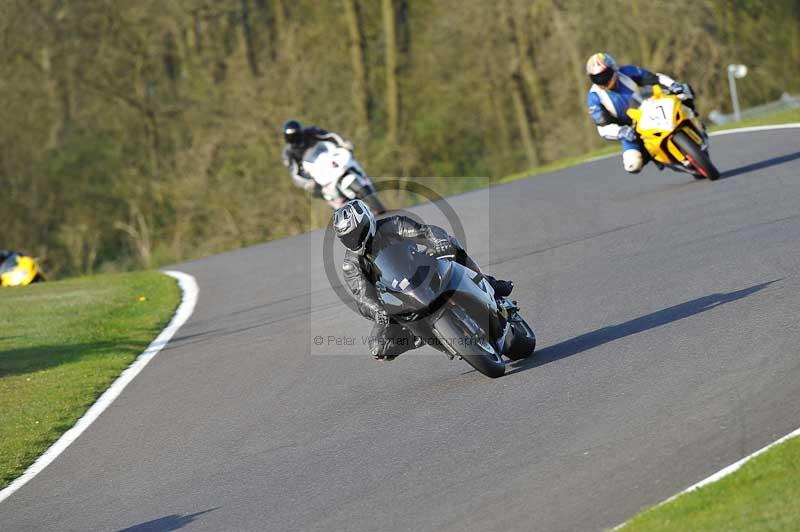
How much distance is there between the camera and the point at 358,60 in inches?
1585

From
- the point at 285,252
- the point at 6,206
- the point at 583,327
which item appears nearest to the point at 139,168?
the point at 6,206

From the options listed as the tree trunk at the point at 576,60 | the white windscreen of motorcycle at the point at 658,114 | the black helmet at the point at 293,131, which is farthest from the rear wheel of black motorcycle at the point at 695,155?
the tree trunk at the point at 576,60

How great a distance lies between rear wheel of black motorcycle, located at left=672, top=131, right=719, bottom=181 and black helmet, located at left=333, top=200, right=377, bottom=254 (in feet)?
23.3

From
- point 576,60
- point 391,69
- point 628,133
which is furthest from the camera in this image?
point 391,69

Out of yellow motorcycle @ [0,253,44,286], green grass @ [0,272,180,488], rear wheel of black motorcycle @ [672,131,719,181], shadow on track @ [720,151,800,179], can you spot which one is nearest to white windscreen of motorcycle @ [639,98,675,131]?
rear wheel of black motorcycle @ [672,131,719,181]

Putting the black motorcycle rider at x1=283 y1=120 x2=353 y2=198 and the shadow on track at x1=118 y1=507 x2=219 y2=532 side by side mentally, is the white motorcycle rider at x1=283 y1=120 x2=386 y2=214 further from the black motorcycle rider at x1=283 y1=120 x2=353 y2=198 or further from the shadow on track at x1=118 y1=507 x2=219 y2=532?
the shadow on track at x1=118 y1=507 x2=219 y2=532

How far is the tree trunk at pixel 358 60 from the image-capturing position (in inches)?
1522

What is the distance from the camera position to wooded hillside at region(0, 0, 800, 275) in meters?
35.2

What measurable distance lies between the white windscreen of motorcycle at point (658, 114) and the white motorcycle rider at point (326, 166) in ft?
16.8

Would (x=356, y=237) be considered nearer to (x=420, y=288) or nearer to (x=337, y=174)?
(x=420, y=288)

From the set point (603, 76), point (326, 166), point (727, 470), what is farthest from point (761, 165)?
point (727, 470)

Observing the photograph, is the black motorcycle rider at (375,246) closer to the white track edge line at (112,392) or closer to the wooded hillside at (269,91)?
the white track edge line at (112,392)

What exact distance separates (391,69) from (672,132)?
27572 mm

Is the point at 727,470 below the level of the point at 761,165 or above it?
below
